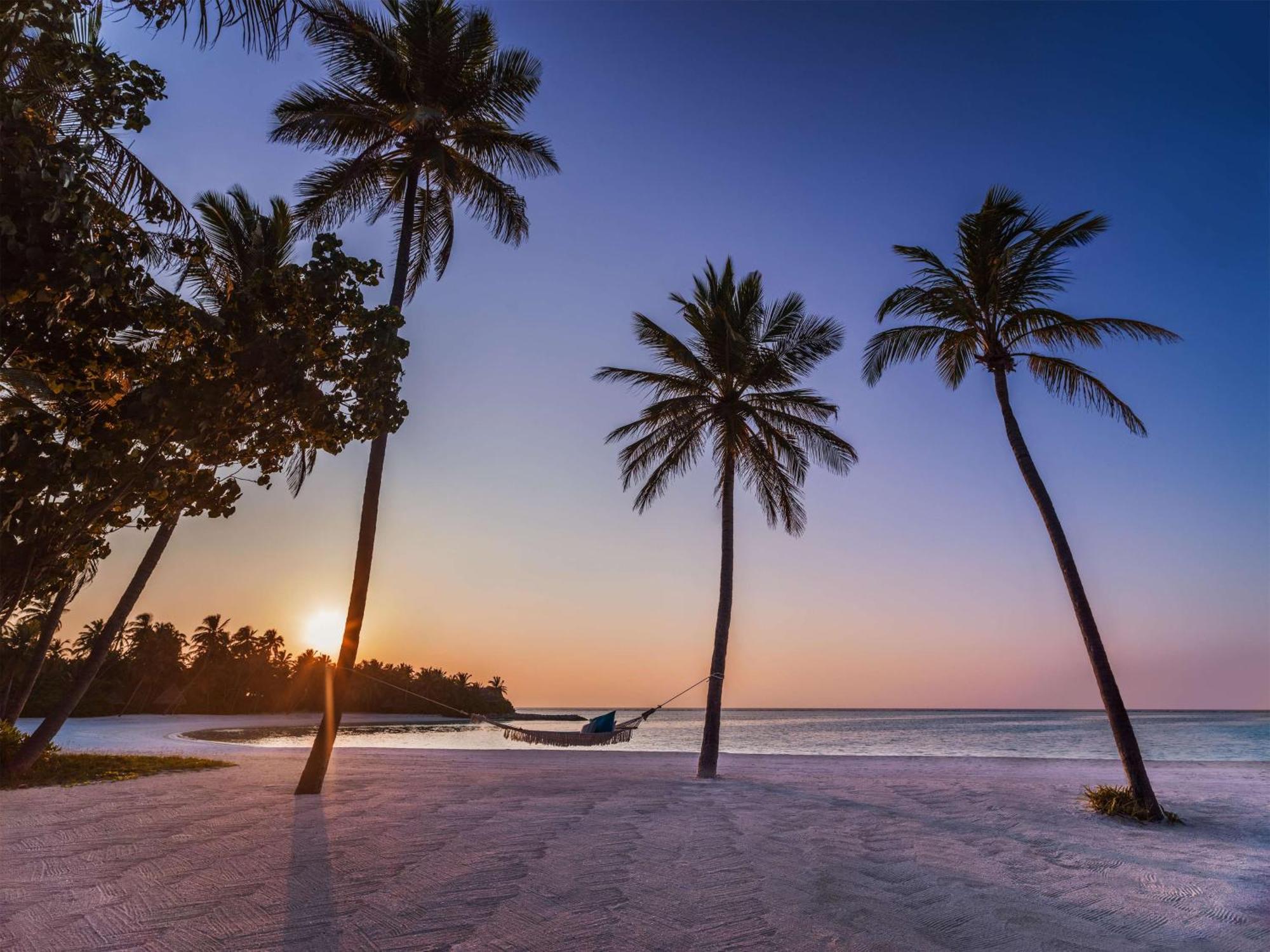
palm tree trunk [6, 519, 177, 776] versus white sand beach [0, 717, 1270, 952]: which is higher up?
palm tree trunk [6, 519, 177, 776]

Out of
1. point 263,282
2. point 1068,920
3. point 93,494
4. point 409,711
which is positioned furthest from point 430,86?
point 409,711

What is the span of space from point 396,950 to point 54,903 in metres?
1.97

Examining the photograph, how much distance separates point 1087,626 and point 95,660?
1282 cm

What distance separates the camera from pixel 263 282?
12.7 feet

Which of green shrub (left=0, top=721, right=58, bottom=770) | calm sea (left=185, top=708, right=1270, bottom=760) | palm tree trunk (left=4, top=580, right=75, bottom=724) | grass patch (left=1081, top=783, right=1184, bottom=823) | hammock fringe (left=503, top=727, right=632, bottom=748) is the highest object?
palm tree trunk (left=4, top=580, right=75, bottom=724)

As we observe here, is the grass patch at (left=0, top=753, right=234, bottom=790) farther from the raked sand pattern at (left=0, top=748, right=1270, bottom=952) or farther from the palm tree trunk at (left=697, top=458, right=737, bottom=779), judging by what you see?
the palm tree trunk at (left=697, top=458, right=737, bottom=779)

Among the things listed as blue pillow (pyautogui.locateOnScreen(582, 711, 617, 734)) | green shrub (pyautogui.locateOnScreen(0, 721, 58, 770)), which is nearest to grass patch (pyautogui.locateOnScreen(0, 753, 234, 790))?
green shrub (pyautogui.locateOnScreen(0, 721, 58, 770))

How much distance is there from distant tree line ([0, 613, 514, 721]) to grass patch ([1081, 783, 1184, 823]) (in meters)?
33.4

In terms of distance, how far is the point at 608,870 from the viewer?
163 inches

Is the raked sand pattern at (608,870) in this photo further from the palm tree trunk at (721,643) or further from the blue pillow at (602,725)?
the blue pillow at (602,725)

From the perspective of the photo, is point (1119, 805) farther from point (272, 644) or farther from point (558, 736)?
point (272, 644)

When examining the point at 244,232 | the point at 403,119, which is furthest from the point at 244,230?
the point at 403,119

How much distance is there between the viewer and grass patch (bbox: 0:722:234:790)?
7281 millimetres

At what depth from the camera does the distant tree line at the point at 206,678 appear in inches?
1497
